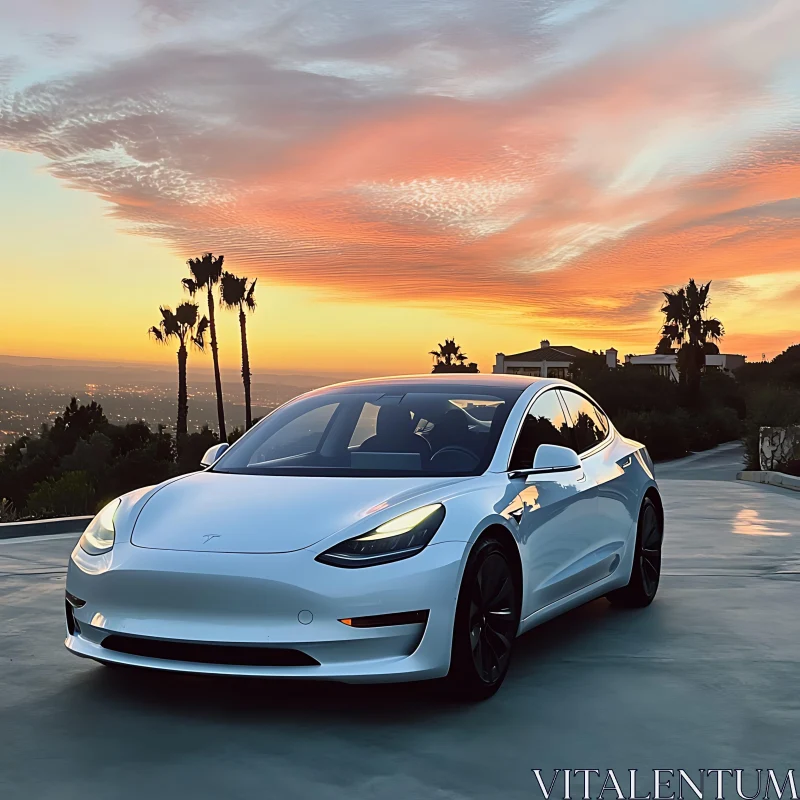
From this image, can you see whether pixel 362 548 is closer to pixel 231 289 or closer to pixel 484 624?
pixel 484 624

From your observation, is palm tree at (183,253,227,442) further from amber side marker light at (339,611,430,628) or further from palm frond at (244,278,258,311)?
amber side marker light at (339,611,430,628)

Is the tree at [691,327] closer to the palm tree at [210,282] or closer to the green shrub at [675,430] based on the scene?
the green shrub at [675,430]

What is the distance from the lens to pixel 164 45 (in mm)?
19266

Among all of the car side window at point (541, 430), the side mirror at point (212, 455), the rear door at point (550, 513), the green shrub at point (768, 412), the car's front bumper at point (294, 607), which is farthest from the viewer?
the green shrub at point (768, 412)

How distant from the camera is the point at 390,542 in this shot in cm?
518

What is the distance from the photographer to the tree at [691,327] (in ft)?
244

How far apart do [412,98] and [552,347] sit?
108891 mm

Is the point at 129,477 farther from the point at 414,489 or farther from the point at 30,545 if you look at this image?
the point at 414,489

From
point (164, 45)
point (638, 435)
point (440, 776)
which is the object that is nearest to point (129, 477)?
point (638, 435)

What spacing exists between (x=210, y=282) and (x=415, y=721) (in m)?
61.2

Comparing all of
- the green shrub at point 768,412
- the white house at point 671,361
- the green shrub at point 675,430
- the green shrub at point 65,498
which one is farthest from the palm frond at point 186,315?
the white house at point 671,361

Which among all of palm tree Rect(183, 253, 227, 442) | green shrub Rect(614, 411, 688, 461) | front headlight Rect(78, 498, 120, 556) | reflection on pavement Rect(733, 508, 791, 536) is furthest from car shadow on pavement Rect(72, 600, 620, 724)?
palm tree Rect(183, 253, 227, 442)

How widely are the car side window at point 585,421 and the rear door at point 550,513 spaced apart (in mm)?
130

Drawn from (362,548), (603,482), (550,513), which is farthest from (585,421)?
(362,548)
